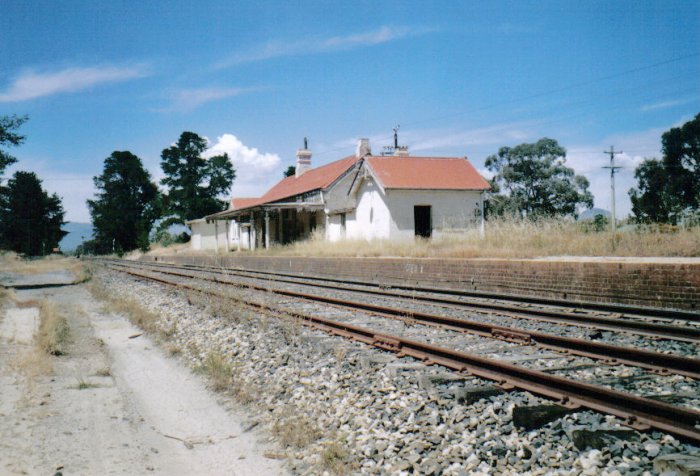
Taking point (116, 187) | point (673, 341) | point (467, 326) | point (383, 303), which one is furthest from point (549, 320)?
point (116, 187)

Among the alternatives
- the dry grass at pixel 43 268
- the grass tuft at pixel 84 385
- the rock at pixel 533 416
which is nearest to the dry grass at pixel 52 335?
the grass tuft at pixel 84 385

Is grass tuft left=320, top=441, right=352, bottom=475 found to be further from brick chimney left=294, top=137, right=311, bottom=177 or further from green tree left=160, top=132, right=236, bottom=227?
green tree left=160, top=132, right=236, bottom=227

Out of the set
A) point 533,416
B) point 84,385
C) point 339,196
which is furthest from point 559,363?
point 339,196

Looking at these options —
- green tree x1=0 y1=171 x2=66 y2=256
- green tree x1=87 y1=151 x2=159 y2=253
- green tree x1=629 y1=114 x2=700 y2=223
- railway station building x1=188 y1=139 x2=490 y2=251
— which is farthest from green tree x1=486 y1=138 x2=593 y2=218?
green tree x1=0 y1=171 x2=66 y2=256

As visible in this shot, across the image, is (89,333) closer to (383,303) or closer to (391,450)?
(383,303)

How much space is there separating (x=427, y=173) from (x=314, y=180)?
11.9m

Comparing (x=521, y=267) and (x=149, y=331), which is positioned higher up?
(x=521, y=267)

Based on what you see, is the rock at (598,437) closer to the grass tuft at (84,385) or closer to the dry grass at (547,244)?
the grass tuft at (84,385)

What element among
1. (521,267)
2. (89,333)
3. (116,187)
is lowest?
(89,333)

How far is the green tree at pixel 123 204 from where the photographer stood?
76.3 m

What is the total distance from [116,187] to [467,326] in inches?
3146

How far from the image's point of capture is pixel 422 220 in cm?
2906

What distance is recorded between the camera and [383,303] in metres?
10.7

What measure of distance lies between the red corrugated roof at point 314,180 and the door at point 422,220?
743 cm
